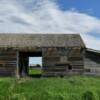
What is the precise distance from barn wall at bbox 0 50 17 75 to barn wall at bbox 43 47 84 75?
8.58ft

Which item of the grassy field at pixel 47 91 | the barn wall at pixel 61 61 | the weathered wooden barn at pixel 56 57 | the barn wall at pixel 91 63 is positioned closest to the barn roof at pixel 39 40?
the weathered wooden barn at pixel 56 57

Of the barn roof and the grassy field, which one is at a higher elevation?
the barn roof

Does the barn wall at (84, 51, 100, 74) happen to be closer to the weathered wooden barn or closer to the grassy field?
the weathered wooden barn

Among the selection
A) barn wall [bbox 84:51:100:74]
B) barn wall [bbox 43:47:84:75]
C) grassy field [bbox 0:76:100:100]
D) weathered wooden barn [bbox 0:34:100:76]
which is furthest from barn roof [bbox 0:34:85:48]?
grassy field [bbox 0:76:100:100]

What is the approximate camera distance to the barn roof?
2712cm

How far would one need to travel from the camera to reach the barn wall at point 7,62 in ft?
88.6

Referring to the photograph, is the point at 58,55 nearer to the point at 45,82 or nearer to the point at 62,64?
the point at 62,64

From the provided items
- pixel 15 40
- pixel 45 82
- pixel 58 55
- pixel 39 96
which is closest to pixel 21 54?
pixel 15 40

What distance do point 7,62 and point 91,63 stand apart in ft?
23.1

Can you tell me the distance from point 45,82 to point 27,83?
3.91ft

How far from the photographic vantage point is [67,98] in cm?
1495

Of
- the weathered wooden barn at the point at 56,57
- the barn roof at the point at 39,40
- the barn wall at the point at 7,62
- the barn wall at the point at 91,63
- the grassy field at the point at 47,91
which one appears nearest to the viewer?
the grassy field at the point at 47,91

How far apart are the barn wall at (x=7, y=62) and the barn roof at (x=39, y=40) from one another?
59 cm

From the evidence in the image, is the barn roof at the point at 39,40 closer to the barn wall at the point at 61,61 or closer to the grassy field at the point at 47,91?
the barn wall at the point at 61,61
